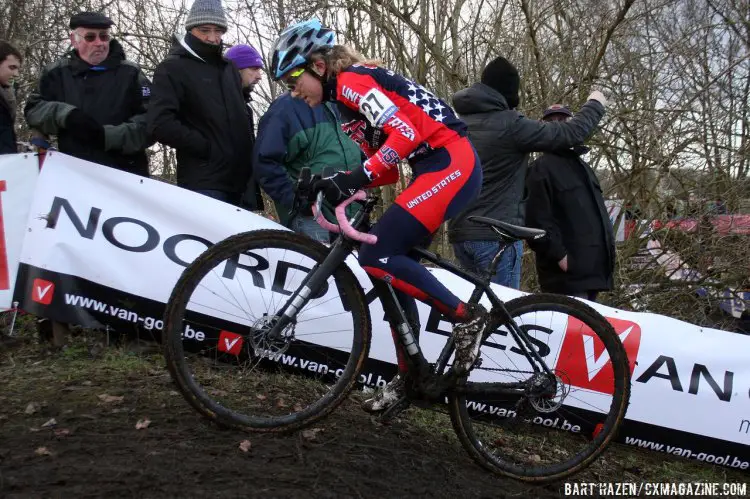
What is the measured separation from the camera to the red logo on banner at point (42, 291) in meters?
5.08

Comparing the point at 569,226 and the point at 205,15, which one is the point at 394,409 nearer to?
the point at 569,226

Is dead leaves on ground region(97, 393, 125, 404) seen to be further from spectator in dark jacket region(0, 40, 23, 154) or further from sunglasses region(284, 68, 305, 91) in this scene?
spectator in dark jacket region(0, 40, 23, 154)

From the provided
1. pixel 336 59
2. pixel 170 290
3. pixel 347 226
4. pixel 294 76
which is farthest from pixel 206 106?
pixel 347 226

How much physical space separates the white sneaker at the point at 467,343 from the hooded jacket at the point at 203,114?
7.31 ft

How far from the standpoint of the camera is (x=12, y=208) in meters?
5.24

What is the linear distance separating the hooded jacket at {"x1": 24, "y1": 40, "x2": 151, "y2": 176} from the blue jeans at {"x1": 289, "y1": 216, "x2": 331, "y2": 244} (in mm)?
1211

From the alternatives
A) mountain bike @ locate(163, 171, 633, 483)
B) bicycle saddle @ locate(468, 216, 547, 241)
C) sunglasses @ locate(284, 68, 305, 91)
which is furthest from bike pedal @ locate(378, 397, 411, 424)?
sunglasses @ locate(284, 68, 305, 91)

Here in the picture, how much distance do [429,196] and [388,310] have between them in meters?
0.66

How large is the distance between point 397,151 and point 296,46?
74 cm

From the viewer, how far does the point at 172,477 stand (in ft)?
11.3

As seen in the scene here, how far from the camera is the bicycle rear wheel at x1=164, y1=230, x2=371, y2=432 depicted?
384 cm

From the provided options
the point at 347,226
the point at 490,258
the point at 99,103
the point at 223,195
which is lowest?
the point at 490,258

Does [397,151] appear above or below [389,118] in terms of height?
below

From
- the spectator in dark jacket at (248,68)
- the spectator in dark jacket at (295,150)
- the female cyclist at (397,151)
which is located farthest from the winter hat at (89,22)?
the female cyclist at (397,151)
